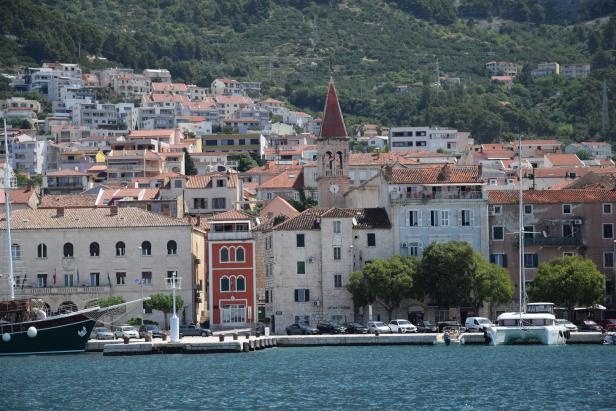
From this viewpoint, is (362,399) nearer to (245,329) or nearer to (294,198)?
(245,329)

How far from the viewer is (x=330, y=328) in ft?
343

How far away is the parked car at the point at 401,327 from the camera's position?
100812 mm

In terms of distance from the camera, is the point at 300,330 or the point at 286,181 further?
the point at 286,181

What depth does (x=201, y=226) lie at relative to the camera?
11950 centimetres

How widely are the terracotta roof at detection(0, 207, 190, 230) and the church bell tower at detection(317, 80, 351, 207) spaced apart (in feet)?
65.2

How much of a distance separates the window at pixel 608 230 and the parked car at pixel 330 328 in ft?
59.0

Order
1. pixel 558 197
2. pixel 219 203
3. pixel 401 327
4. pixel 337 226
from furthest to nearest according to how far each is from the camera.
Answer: pixel 219 203, pixel 558 197, pixel 337 226, pixel 401 327

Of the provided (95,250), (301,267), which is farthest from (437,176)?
(95,250)

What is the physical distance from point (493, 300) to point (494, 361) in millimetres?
19997

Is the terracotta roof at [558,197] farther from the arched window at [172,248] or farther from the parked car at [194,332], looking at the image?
the parked car at [194,332]

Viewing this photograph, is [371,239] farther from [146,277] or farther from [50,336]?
[50,336]

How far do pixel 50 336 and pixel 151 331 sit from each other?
9218 millimetres

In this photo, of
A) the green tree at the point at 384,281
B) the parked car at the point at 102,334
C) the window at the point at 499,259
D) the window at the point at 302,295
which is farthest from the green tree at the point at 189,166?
the green tree at the point at 384,281

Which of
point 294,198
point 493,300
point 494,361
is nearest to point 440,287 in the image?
point 493,300
